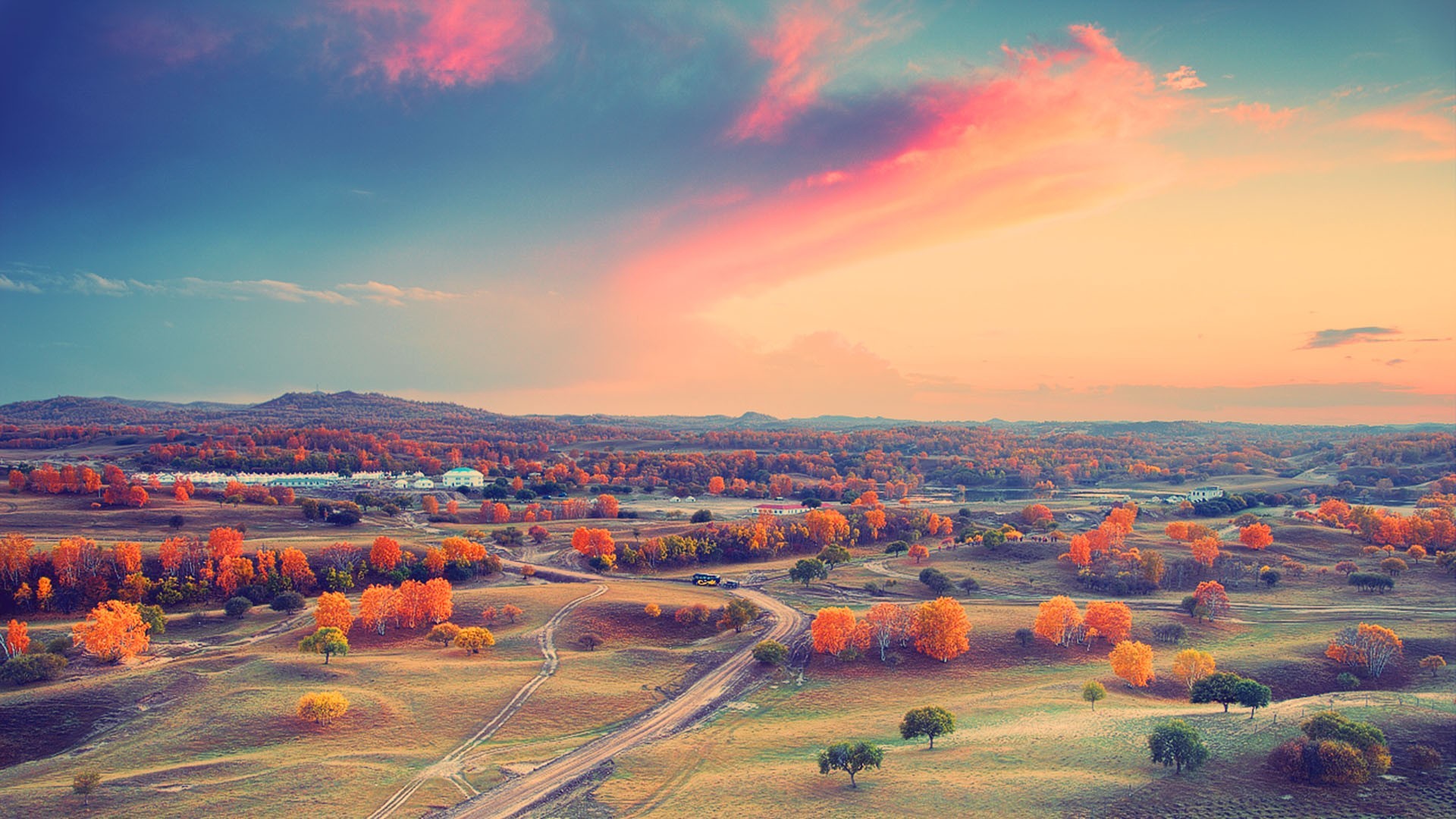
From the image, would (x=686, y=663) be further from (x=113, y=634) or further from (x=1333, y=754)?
(x=113, y=634)

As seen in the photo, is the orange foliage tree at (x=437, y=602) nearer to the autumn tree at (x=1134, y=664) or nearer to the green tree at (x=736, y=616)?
the green tree at (x=736, y=616)

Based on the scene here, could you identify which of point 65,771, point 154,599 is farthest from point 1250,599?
point 154,599

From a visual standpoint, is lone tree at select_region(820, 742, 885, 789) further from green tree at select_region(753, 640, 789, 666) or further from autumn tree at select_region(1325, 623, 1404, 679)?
autumn tree at select_region(1325, 623, 1404, 679)

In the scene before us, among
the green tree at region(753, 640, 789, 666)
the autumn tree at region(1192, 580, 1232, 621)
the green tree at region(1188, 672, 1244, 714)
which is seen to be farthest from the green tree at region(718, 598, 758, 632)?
the autumn tree at region(1192, 580, 1232, 621)

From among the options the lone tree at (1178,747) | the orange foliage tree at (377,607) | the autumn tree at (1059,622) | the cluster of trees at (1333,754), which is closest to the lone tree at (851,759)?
the lone tree at (1178,747)

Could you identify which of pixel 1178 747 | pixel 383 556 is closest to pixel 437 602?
pixel 383 556
